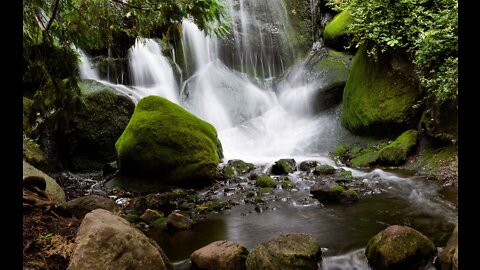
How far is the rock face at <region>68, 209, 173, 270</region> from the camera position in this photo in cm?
335

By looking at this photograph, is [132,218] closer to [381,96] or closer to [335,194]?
[335,194]

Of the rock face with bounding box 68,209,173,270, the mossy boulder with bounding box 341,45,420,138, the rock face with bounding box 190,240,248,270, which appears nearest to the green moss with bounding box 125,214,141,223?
the rock face with bounding box 190,240,248,270

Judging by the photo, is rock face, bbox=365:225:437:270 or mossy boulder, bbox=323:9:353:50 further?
mossy boulder, bbox=323:9:353:50

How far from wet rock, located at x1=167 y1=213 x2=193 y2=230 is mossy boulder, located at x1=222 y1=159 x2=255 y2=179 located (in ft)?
11.7

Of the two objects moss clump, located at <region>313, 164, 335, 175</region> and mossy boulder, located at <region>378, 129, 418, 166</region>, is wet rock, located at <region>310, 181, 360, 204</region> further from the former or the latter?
mossy boulder, located at <region>378, 129, 418, 166</region>

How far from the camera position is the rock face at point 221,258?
4.36 meters

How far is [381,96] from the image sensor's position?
11312 mm

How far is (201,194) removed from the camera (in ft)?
27.5

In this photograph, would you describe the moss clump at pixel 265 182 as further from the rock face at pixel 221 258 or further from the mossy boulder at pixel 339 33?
the mossy boulder at pixel 339 33

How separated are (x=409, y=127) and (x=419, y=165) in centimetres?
199

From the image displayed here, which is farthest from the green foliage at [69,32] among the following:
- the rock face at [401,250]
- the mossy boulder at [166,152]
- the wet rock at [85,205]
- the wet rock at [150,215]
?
the rock face at [401,250]

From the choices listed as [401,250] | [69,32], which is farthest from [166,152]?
[401,250]
